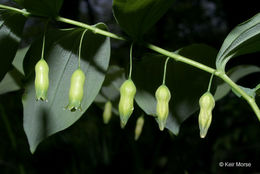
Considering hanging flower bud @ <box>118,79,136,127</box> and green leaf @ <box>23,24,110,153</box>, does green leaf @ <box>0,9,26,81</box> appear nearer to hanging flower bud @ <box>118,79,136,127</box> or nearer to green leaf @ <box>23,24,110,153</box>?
green leaf @ <box>23,24,110,153</box>

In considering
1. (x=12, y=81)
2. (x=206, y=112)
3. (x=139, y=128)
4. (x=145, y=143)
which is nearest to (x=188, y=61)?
(x=206, y=112)

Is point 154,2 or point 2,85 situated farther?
point 2,85

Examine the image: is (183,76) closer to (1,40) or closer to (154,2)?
(154,2)

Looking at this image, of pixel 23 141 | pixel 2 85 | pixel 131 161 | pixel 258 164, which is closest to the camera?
pixel 2 85

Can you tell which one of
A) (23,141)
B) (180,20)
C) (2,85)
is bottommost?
(23,141)

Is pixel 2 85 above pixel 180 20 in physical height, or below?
below

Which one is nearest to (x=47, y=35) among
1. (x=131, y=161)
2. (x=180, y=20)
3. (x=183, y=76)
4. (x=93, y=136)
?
(x=183, y=76)

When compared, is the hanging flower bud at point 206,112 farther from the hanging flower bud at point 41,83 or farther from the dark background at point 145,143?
the dark background at point 145,143

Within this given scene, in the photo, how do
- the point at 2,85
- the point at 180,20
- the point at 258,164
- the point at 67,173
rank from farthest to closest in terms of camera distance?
the point at 180,20 → the point at 258,164 → the point at 67,173 → the point at 2,85

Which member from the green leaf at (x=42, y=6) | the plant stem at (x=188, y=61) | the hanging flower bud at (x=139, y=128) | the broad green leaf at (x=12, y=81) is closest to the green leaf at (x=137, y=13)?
the plant stem at (x=188, y=61)
